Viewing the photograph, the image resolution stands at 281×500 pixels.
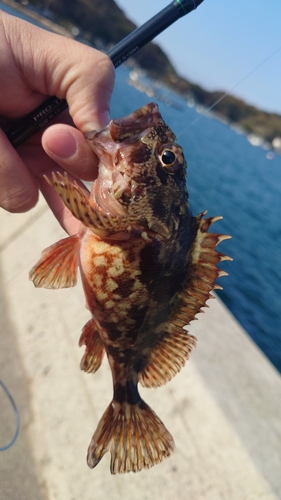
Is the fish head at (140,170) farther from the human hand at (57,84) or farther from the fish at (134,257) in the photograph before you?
the human hand at (57,84)

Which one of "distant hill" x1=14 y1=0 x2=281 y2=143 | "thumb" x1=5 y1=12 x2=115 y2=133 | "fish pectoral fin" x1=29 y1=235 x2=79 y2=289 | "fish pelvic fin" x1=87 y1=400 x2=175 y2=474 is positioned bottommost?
"distant hill" x1=14 y1=0 x2=281 y2=143

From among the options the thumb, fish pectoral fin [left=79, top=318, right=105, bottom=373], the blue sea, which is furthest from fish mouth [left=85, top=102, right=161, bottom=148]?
fish pectoral fin [left=79, top=318, right=105, bottom=373]

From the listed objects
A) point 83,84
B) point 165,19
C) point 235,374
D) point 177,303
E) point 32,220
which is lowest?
point 235,374

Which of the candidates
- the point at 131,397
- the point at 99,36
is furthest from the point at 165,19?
the point at 99,36

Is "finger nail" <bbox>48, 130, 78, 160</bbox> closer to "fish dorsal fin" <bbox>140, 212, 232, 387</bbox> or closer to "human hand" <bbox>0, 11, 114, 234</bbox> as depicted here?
"human hand" <bbox>0, 11, 114, 234</bbox>

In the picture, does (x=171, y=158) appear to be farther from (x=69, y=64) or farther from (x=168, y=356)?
(x=168, y=356)

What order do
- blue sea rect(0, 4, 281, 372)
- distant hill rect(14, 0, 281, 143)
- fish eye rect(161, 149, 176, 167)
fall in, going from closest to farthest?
fish eye rect(161, 149, 176, 167), blue sea rect(0, 4, 281, 372), distant hill rect(14, 0, 281, 143)

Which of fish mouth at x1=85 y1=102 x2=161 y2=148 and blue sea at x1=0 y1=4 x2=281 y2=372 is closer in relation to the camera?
fish mouth at x1=85 y1=102 x2=161 y2=148

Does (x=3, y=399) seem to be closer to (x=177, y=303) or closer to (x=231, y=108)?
(x=177, y=303)
